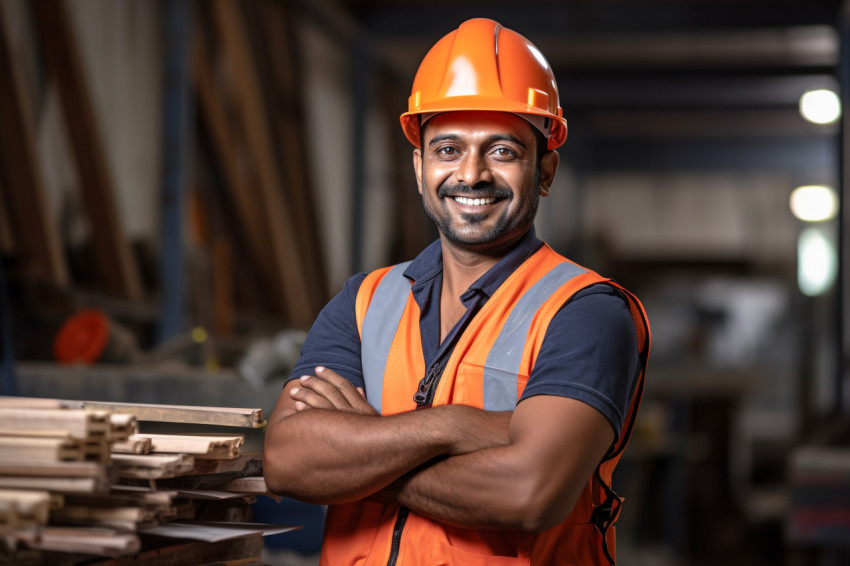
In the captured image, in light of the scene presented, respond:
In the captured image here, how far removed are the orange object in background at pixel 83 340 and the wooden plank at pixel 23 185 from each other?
31.6 inches

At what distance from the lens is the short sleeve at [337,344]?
2459mm

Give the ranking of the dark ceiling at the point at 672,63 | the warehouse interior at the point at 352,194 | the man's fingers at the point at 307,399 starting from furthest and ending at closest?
the dark ceiling at the point at 672,63, the warehouse interior at the point at 352,194, the man's fingers at the point at 307,399

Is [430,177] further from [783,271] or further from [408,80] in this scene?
[783,271]

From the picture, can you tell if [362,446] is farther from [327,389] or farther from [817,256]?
[817,256]

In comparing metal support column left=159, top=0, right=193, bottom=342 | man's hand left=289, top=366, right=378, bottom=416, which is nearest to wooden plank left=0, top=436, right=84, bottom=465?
man's hand left=289, top=366, right=378, bottom=416

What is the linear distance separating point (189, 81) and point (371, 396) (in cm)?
548

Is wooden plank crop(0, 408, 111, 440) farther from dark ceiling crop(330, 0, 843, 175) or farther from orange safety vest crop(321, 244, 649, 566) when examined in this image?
dark ceiling crop(330, 0, 843, 175)

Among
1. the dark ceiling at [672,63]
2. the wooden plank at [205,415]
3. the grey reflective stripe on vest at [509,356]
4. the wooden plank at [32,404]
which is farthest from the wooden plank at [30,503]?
the dark ceiling at [672,63]

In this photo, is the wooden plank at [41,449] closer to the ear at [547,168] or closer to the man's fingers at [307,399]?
the man's fingers at [307,399]

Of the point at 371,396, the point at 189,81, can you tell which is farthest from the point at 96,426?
the point at 189,81

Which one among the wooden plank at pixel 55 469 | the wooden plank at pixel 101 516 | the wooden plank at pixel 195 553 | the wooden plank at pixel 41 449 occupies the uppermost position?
the wooden plank at pixel 41 449

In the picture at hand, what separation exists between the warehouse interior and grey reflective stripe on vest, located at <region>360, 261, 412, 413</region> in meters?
1.79

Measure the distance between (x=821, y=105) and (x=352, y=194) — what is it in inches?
202

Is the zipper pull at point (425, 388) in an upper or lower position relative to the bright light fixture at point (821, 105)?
lower
